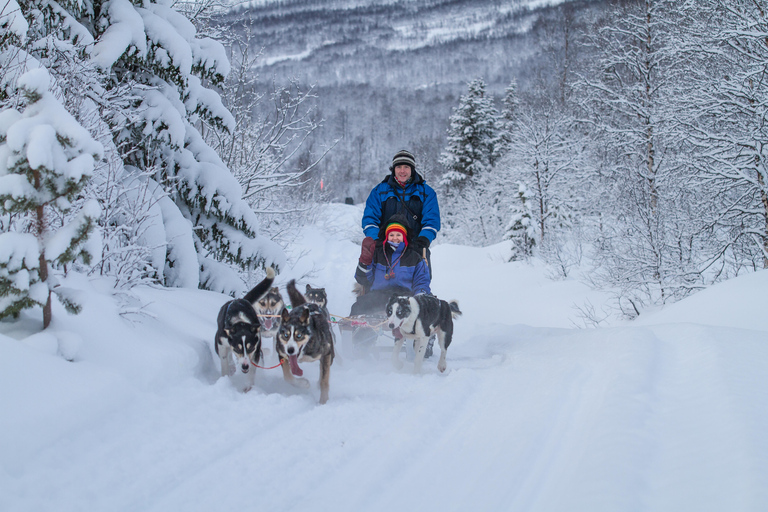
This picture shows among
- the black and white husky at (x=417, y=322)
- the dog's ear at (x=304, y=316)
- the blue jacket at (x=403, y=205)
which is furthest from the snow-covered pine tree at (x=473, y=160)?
the dog's ear at (x=304, y=316)

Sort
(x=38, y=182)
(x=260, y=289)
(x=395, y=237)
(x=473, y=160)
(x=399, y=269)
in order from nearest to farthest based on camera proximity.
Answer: (x=38, y=182)
(x=260, y=289)
(x=395, y=237)
(x=399, y=269)
(x=473, y=160)

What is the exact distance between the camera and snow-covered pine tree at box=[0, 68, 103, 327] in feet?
9.00

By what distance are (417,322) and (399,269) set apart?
1.24m

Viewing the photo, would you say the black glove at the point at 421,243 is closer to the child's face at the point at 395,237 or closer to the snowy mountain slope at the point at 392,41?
the child's face at the point at 395,237

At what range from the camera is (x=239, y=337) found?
4152 mm

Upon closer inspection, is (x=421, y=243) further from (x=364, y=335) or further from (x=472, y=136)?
(x=472, y=136)

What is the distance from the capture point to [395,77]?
375 ft

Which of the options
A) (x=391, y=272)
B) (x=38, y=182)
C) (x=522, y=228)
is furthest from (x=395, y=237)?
(x=522, y=228)

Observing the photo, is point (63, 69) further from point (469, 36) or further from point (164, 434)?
point (469, 36)

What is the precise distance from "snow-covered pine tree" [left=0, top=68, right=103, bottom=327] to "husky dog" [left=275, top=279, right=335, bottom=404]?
1750 millimetres

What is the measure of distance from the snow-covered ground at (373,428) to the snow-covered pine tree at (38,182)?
0.44m

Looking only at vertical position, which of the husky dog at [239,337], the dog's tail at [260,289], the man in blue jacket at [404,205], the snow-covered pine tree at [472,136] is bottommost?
the husky dog at [239,337]

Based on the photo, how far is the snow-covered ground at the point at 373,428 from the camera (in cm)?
239

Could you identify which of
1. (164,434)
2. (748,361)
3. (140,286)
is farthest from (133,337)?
(748,361)
